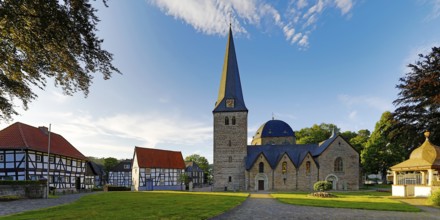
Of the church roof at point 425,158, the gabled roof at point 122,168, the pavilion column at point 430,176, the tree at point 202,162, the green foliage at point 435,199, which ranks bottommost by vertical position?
the tree at point 202,162

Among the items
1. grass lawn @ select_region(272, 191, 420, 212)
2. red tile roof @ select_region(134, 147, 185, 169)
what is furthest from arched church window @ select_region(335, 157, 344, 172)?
red tile roof @ select_region(134, 147, 185, 169)

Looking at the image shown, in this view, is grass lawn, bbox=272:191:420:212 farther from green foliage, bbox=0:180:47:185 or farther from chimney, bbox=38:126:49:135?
chimney, bbox=38:126:49:135

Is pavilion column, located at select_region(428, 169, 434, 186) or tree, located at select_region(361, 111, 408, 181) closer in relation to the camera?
pavilion column, located at select_region(428, 169, 434, 186)

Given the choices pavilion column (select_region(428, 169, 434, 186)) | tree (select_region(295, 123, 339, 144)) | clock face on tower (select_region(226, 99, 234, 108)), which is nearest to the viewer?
pavilion column (select_region(428, 169, 434, 186))

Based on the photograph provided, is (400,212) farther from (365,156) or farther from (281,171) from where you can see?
(365,156)

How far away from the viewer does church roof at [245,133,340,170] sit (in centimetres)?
4312

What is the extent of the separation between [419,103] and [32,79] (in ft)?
102

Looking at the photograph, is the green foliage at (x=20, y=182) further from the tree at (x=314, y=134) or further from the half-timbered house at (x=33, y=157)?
the tree at (x=314, y=134)

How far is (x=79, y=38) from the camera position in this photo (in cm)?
792

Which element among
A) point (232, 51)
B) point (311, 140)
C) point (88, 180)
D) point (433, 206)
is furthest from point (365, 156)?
point (88, 180)

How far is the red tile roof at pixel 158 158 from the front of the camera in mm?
49469

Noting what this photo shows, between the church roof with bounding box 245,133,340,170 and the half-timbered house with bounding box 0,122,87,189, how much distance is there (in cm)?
2528

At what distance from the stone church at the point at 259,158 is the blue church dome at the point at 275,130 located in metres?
9.26

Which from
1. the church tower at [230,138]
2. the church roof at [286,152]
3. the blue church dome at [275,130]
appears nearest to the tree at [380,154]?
the church roof at [286,152]
